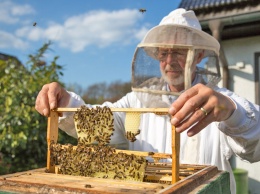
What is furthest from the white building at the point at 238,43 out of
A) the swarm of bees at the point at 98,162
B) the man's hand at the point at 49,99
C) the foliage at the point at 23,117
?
the swarm of bees at the point at 98,162

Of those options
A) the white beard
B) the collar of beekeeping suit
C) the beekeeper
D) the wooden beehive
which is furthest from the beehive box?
the collar of beekeeping suit

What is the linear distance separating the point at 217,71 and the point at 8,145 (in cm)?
275

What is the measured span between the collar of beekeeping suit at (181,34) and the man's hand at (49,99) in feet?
2.47

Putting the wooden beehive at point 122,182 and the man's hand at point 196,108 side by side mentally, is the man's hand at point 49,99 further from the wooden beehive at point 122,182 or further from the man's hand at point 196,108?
the man's hand at point 196,108

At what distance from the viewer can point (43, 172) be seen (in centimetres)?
154

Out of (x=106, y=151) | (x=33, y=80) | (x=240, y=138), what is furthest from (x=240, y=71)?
(x=106, y=151)

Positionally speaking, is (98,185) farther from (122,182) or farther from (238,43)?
(238,43)

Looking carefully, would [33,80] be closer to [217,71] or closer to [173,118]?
[217,71]

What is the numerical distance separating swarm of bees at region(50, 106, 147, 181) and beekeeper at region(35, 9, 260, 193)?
198mm

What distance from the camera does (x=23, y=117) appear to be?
4234 millimetres

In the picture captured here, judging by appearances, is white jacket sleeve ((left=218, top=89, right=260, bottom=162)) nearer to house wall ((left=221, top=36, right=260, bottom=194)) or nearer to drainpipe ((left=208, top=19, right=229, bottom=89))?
drainpipe ((left=208, top=19, right=229, bottom=89))

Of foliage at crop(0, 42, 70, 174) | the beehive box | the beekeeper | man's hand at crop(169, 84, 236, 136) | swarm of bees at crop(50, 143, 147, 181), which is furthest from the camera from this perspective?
foliage at crop(0, 42, 70, 174)

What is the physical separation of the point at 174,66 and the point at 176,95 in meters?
0.21

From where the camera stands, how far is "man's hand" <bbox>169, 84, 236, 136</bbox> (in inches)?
51.7
